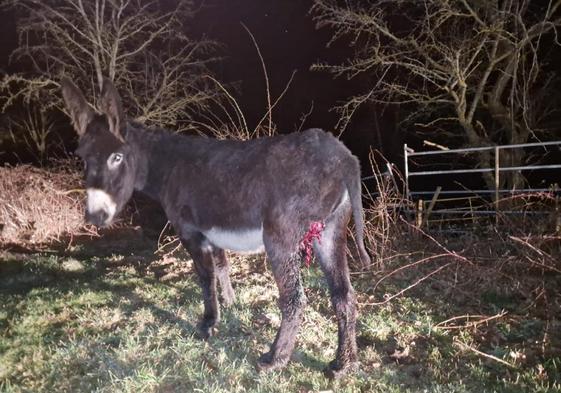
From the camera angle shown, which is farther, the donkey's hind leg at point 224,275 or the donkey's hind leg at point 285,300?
the donkey's hind leg at point 224,275

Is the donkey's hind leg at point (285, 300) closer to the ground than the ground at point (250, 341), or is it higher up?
higher up

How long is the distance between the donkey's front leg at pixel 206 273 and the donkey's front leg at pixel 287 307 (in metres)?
0.83

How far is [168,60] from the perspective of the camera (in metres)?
12.8

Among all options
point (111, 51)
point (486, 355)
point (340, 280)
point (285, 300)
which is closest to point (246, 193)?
point (285, 300)

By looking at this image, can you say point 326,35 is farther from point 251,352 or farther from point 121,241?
point 251,352

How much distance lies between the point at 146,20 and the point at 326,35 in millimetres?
13317

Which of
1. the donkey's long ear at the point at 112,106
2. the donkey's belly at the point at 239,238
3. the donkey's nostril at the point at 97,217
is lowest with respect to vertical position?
the donkey's belly at the point at 239,238

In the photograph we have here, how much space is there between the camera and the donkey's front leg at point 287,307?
3.41 meters

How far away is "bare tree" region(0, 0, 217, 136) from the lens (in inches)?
469

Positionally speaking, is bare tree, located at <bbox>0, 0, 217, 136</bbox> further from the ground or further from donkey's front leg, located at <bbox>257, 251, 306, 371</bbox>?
donkey's front leg, located at <bbox>257, 251, 306, 371</bbox>

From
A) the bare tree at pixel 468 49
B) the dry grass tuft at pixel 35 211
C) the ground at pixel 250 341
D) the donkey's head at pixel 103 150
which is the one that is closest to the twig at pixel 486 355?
the ground at pixel 250 341

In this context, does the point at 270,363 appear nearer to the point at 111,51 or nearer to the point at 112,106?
the point at 112,106

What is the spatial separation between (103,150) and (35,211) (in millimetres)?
7074

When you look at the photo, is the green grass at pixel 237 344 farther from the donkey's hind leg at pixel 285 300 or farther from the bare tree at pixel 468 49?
the bare tree at pixel 468 49
